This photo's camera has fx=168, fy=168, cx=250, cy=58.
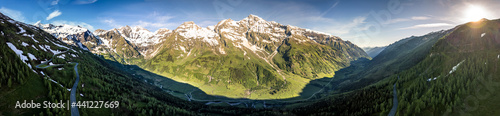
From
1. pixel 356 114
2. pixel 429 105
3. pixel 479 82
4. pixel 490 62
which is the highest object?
pixel 490 62

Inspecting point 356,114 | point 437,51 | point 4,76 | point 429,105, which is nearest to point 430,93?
point 429,105

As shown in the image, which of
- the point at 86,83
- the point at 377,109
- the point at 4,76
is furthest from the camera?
the point at 377,109

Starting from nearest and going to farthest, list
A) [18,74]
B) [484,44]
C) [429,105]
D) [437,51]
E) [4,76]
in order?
1. [4,76]
2. [18,74]
3. [429,105]
4. [484,44]
5. [437,51]

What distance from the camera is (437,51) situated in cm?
19650

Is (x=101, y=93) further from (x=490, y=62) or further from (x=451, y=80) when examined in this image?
(x=490, y=62)

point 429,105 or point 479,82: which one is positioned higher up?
Result: point 479,82

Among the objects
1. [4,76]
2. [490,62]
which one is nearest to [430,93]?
[490,62]

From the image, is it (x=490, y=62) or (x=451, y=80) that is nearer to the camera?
(x=451, y=80)

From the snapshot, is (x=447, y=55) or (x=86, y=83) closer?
(x=86, y=83)

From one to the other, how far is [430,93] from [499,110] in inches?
991

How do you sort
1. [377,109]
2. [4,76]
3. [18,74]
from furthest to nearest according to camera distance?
[377,109], [18,74], [4,76]

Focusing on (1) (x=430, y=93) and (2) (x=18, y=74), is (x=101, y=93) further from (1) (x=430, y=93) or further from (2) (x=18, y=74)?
(1) (x=430, y=93)

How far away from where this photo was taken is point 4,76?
5609 cm

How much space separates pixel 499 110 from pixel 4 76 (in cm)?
19778
